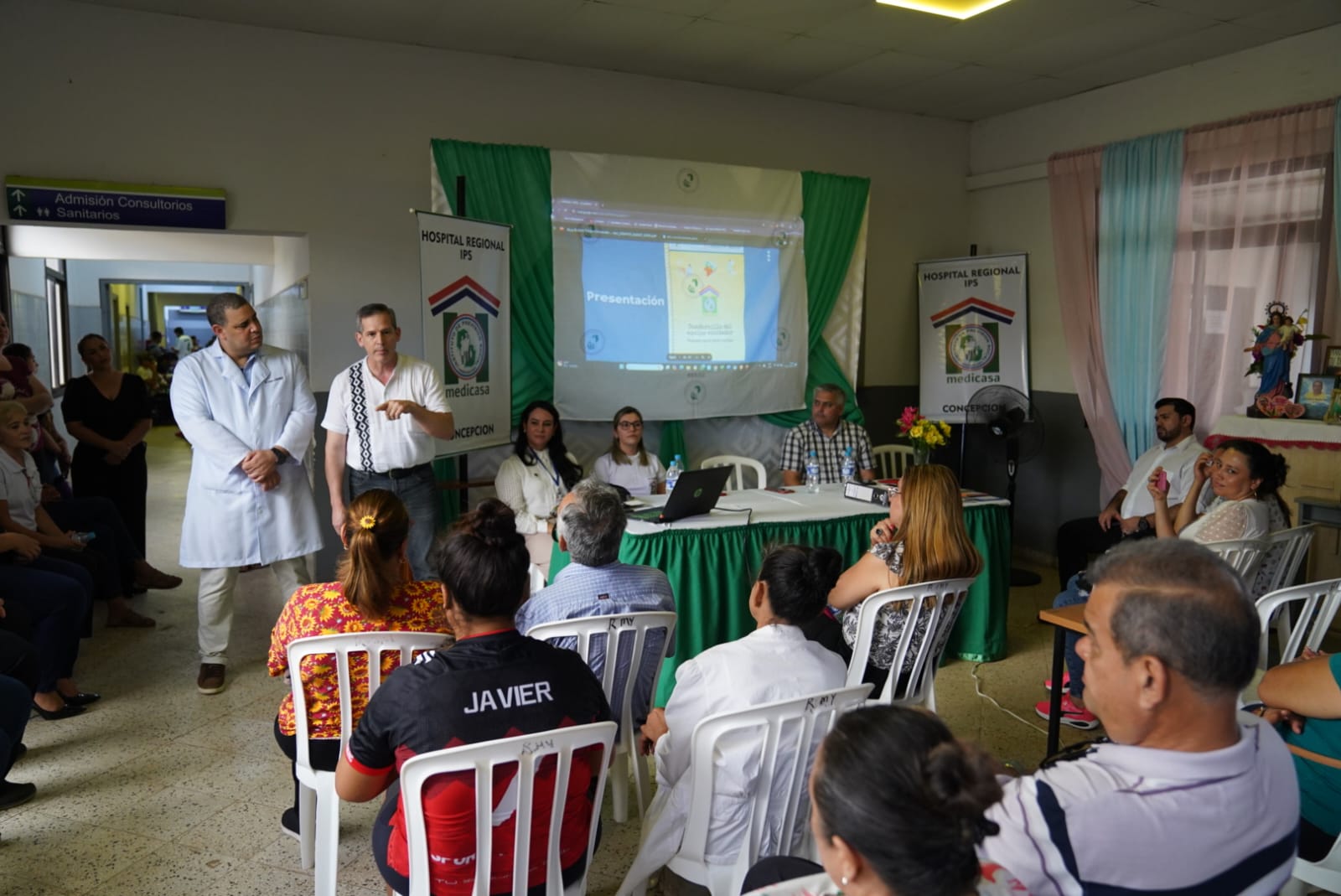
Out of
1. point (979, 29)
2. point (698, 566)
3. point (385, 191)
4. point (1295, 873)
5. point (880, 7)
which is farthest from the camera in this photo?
point (385, 191)

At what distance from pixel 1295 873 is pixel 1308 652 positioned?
800 millimetres

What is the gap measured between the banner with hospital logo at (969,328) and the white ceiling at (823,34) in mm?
1218

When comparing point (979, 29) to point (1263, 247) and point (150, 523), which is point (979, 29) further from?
point (150, 523)

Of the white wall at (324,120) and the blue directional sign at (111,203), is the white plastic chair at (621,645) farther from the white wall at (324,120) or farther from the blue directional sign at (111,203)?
the blue directional sign at (111,203)

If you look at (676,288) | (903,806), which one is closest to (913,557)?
(903,806)

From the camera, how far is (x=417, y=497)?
417cm

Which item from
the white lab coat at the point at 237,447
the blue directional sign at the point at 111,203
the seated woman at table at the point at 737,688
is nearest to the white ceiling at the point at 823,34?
the blue directional sign at the point at 111,203

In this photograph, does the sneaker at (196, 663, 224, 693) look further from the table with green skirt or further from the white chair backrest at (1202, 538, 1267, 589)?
the white chair backrest at (1202, 538, 1267, 589)

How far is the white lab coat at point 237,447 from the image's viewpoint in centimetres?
373

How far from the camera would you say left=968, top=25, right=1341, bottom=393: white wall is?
191 inches

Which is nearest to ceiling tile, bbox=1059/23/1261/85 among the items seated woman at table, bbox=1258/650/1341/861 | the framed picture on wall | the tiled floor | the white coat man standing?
the framed picture on wall

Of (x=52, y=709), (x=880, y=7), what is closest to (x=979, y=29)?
(x=880, y=7)

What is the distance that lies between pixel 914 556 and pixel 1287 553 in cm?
161

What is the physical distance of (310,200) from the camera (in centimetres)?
492
